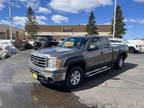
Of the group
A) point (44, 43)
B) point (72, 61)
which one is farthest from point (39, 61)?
point (44, 43)

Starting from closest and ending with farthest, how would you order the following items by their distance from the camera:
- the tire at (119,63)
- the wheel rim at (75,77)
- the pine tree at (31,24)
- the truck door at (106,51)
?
the wheel rim at (75,77) → the truck door at (106,51) → the tire at (119,63) → the pine tree at (31,24)

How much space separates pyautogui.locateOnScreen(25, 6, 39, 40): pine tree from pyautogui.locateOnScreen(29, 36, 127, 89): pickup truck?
151ft

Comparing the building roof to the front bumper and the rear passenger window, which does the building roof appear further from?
the front bumper

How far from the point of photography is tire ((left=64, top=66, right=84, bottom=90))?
21.0ft

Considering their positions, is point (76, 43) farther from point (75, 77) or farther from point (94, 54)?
point (75, 77)

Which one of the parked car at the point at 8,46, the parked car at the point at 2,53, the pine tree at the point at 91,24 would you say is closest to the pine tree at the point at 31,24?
the pine tree at the point at 91,24

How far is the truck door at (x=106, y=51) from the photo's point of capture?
8.06m

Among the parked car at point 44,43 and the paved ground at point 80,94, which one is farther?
the parked car at point 44,43

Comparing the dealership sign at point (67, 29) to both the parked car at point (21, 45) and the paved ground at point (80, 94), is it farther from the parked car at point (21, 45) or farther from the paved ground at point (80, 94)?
the paved ground at point (80, 94)

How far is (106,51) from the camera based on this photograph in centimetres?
824

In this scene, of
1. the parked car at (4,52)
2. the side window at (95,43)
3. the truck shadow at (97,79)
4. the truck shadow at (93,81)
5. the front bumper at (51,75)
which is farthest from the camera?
the parked car at (4,52)

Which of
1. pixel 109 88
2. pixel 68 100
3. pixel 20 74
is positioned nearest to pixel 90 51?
pixel 109 88

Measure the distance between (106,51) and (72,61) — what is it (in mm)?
2429

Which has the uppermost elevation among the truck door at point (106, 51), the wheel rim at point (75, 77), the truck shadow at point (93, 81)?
the truck door at point (106, 51)
